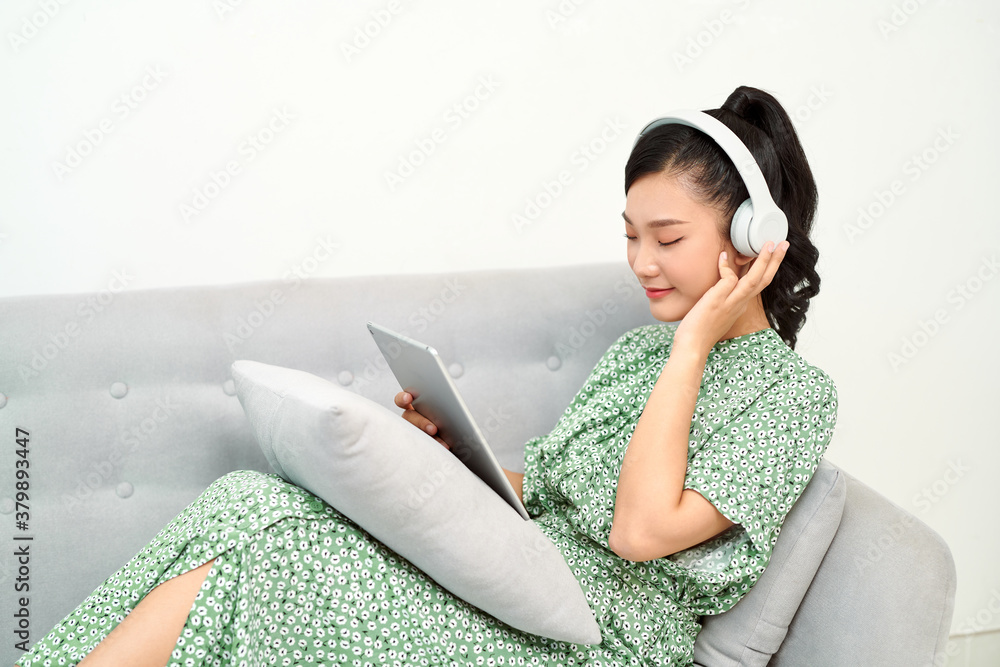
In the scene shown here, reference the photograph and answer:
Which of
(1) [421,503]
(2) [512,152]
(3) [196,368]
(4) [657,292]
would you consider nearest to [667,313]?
(4) [657,292]

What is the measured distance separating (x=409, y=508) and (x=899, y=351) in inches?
63.7

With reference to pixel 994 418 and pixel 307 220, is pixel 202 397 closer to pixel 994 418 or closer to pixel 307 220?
pixel 307 220

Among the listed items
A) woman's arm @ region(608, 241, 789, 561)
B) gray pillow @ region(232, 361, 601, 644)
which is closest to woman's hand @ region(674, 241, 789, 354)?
woman's arm @ region(608, 241, 789, 561)

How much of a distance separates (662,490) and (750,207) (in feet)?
1.44

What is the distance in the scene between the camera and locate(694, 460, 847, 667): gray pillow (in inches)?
42.0

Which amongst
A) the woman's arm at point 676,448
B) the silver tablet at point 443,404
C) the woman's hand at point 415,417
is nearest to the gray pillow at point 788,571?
the woman's arm at point 676,448

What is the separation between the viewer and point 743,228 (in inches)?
43.8

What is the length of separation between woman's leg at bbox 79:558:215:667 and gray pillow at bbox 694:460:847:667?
743 mm

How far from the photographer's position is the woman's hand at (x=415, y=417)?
120 centimetres

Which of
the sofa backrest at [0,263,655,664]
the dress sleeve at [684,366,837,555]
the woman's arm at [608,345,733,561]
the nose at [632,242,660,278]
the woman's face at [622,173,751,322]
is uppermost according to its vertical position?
the woman's face at [622,173,751,322]

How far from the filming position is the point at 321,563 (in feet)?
2.90

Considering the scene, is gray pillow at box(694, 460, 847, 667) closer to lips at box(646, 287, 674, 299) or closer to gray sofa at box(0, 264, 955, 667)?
gray sofa at box(0, 264, 955, 667)

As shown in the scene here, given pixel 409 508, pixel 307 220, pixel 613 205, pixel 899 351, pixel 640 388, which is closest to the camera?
pixel 409 508

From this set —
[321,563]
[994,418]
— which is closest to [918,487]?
[994,418]
